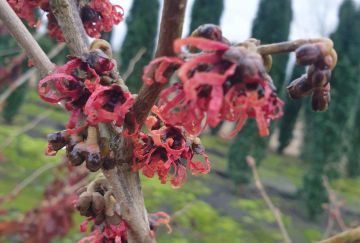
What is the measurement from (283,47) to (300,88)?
0.09 m

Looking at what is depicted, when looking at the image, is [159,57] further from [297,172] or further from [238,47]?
[297,172]

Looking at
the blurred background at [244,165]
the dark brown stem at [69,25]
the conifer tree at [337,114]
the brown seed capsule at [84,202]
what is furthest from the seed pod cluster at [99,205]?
the conifer tree at [337,114]

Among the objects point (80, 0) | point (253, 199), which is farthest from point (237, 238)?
point (80, 0)

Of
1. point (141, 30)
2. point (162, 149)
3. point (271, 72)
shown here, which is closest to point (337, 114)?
point (271, 72)

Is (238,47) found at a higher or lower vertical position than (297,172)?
higher

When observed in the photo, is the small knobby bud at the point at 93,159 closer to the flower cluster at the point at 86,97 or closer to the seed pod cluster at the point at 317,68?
the flower cluster at the point at 86,97

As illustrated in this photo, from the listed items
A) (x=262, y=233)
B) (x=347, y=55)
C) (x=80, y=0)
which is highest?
(x=80, y=0)

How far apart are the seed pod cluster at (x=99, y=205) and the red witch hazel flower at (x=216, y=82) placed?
0.87 feet

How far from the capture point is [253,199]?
10.1 m

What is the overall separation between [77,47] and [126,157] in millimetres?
192

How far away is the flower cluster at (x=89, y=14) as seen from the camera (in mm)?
843

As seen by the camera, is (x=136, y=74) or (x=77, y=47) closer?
(x=77, y=47)

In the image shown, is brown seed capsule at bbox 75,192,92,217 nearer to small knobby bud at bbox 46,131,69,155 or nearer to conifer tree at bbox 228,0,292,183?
small knobby bud at bbox 46,131,69,155

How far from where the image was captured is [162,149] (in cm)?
72
